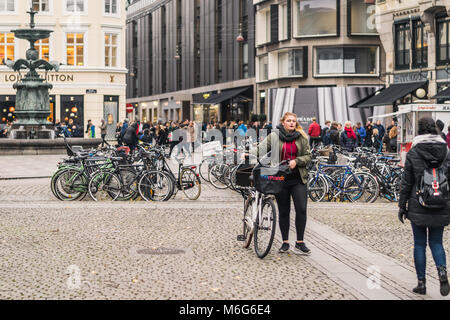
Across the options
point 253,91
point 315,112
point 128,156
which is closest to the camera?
point 128,156

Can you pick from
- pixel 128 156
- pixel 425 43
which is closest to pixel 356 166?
pixel 128 156

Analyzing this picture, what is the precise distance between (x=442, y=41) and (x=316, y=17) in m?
13.3

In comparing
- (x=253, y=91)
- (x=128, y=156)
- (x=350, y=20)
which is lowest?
(x=128, y=156)

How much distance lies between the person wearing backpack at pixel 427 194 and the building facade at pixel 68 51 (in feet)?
154

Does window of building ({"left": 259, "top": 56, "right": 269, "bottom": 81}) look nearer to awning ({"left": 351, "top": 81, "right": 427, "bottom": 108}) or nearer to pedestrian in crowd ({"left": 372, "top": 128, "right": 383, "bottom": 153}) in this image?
awning ({"left": 351, "top": 81, "right": 427, "bottom": 108})

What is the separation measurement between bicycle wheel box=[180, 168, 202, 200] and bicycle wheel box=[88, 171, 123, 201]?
1.43 metres

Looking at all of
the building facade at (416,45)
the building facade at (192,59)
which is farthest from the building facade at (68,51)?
the building facade at (416,45)

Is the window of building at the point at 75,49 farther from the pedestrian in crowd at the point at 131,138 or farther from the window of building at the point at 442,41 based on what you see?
the pedestrian in crowd at the point at 131,138

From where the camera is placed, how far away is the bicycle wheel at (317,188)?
16703 mm

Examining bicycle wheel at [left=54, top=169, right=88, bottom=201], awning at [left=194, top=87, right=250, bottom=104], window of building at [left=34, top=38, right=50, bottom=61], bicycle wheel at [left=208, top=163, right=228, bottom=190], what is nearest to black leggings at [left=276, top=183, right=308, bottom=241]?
bicycle wheel at [left=54, top=169, right=88, bottom=201]

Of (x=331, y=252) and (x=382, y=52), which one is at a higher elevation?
(x=382, y=52)
